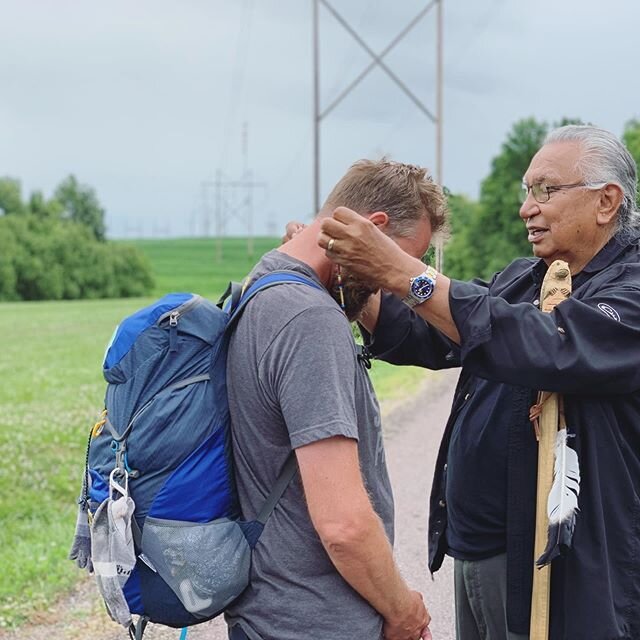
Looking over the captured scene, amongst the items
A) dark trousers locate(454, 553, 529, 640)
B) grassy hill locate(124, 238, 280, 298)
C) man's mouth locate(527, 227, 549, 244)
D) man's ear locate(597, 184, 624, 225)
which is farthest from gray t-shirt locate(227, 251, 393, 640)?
grassy hill locate(124, 238, 280, 298)

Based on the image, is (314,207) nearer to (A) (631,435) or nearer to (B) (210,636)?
(B) (210,636)

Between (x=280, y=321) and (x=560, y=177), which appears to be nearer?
(x=280, y=321)

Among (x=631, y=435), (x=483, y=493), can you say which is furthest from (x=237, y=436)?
(x=631, y=435)

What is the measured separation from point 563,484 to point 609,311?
20.3 inches

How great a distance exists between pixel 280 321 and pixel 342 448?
357mm

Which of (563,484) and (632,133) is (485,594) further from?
(632,133)

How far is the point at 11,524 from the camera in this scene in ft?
24.6

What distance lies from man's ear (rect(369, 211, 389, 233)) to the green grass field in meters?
3.89

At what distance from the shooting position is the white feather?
8.39 ft

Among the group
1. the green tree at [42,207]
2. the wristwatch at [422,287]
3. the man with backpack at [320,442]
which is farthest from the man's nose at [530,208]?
the green tree at [42,207]

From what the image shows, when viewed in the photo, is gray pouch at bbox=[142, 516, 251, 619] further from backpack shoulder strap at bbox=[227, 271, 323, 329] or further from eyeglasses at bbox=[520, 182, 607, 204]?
eyeglasses at bbox=[520, 182, 607, 204]

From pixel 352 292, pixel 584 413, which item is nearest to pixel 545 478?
pixel 584 413

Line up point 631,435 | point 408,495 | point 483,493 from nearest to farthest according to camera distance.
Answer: point 631,435, point 483,493, point 408,495

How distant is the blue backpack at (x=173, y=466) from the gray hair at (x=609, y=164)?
1034 mm
